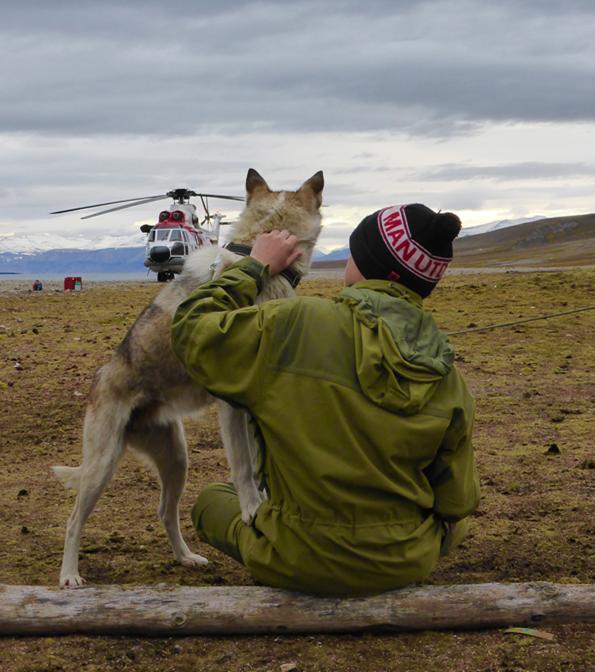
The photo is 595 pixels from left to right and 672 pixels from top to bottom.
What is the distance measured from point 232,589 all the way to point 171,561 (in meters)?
1.20

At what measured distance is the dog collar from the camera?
161 inches

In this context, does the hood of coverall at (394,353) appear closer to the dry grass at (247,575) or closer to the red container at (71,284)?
the dry grass at (247,575)

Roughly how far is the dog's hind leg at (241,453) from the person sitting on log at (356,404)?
0.47 metres

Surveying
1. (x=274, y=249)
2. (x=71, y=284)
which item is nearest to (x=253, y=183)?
(x=274, y=249)

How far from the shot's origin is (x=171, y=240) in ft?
105

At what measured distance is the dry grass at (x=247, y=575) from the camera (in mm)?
3156

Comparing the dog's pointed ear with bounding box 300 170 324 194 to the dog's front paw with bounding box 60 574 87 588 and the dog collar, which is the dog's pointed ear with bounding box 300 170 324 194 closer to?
the dog collar

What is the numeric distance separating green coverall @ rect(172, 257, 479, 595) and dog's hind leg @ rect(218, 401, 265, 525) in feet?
1.59

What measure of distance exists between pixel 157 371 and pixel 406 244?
162cm

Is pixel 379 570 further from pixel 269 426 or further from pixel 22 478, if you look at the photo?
pixel 22 478

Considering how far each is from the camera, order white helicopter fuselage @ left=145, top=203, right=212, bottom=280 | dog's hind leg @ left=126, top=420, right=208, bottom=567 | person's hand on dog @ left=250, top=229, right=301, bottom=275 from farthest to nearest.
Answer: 1. white helicopter fuselage @ left=145, top=203, right=212, bottom=280
2. dog's hind leg @ left=126, top=420, right=208, bottom=567
3. person's hand on dog @ left=250, top=229, right=301, bottom=275

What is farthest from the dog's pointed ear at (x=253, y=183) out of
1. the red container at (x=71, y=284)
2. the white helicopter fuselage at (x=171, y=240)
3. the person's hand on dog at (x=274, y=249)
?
the white helicopter fuselage at (x=171, y=240)

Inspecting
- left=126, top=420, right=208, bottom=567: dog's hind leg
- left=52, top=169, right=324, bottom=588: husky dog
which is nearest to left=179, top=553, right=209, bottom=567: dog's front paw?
left=126, top=420, right=208, bottom=567: dog's hind leg

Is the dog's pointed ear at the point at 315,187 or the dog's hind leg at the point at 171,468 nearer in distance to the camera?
the dog's pointed ear at the point at 315,187
